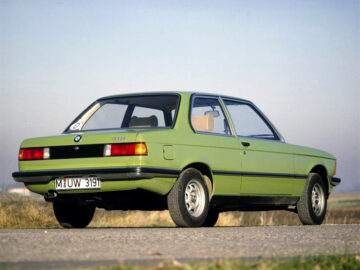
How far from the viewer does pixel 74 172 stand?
8.91 meters

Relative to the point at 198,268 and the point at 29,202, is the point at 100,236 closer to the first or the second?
the point at 198,268

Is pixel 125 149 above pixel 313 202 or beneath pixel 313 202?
above

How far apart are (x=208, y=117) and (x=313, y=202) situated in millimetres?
2828

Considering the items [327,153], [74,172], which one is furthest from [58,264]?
[327,153]

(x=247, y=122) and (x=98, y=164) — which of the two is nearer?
(x=98, y=164)

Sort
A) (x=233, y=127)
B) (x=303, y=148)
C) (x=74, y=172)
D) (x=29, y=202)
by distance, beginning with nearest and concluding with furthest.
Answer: (x=74, y=172) → (x=233, y=127) → (x=303, y=148) → (x=29, y=202)

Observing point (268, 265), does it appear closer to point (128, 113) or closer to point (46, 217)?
point (128, 113)

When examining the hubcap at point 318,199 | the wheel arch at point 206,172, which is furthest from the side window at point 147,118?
→ the hubcap at point 318,199

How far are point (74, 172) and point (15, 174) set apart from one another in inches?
41.9

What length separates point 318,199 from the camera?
1192 cm

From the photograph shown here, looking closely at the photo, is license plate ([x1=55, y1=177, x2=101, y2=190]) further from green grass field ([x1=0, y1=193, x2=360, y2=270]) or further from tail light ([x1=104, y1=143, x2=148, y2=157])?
green grass field ([x1=0, y1=193, x2=360, y2=270])

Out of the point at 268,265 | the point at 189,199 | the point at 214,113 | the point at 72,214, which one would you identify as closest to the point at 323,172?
the point at 214,113

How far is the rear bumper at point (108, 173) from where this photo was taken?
848 centimetres

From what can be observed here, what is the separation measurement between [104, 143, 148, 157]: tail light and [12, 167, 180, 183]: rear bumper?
0.17m
